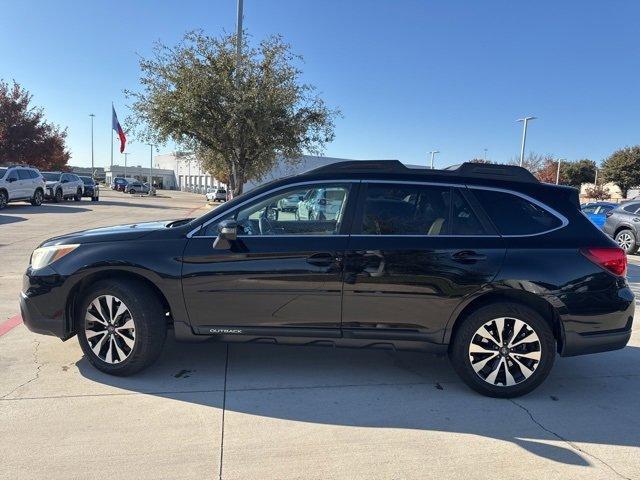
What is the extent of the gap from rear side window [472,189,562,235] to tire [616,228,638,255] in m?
11.7

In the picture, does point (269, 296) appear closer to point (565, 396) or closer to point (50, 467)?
point (50, 467)

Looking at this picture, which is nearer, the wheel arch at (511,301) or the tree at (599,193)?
the wheel arch at (511,301)

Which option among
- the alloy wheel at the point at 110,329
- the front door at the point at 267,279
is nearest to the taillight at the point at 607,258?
the front door at the point at 267,279

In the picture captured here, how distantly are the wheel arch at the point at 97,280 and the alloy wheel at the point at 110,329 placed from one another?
0.15 meters

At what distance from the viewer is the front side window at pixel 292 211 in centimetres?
397

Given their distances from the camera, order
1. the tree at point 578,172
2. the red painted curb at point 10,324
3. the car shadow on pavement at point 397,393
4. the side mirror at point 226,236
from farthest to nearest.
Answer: the tree at point 578,172 → the red painted curb at point 10,324 → the side mirror at point 226,236 → the car shadow on pavement at point 397,393

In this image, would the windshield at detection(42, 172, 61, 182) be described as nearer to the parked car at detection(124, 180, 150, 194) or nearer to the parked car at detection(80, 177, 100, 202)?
the parked car at detection(80, 177, 100, 202)

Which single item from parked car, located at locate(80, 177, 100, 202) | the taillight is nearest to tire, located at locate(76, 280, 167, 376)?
the taillight

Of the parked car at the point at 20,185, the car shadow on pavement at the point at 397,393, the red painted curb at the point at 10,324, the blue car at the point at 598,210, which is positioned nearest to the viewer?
the car shadow on pavement at the point at 397,393

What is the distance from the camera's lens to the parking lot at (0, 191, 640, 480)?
2.96m

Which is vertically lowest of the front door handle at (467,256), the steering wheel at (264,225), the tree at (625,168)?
the front door handle at (467,256)

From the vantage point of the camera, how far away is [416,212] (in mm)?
3990

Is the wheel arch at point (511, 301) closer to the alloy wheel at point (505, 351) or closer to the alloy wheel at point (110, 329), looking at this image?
the alloy wheel at point (505, 351)

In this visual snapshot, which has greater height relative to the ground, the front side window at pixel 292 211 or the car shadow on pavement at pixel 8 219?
the front side window at pixel 292 211
